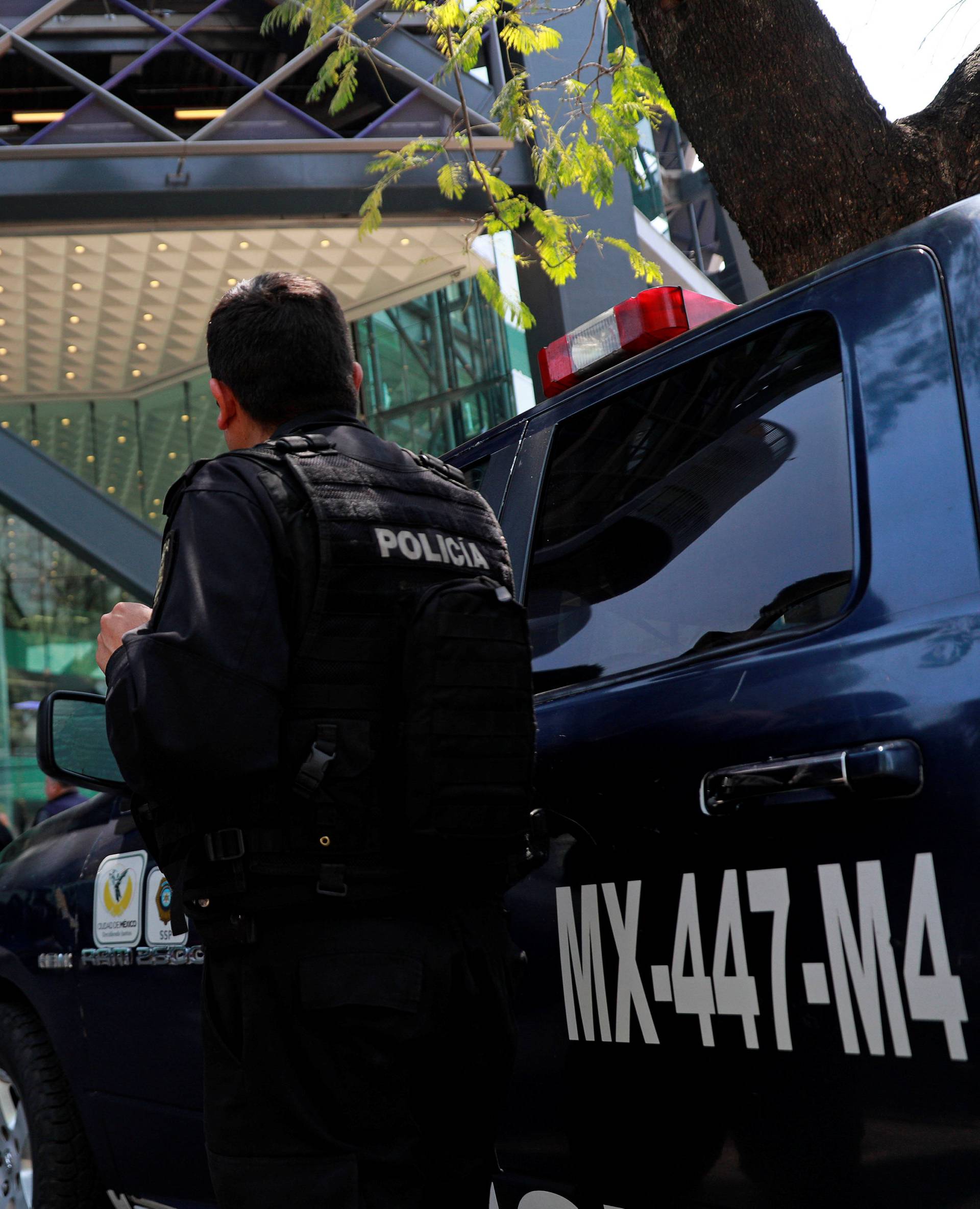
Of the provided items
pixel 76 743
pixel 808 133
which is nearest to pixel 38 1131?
pixel 76 743

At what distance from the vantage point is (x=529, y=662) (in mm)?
1446

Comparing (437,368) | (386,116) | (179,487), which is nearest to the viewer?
(179,487)

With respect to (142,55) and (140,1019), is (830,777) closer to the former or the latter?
(140,1019)

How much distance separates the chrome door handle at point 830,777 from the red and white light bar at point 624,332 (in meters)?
0.77

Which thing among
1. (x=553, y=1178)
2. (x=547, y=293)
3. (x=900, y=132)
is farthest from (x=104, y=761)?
(x=547, y=293)

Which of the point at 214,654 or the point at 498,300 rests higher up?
the point at 498,300

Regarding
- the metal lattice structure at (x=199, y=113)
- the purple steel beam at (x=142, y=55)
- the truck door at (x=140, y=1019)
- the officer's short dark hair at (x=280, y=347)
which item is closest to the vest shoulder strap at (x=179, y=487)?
the officer's short dark hair at (x=280, y=347)

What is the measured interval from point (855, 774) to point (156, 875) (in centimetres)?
150

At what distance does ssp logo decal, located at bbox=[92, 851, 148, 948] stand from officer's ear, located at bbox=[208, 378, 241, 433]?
1.03m

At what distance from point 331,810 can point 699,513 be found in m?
0.64

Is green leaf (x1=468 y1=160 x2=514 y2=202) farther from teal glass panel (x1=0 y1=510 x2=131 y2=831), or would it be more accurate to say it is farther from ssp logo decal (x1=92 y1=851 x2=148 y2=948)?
teal glass panel (x1=0 y1=510 x2=131 y2=831)

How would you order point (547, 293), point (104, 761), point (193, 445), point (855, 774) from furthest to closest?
point (193, 445)
point (547, 293)
point (104, 761)
point (855, 774)

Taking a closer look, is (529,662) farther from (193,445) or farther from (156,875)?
(193,445)

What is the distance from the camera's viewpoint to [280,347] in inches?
60.2
